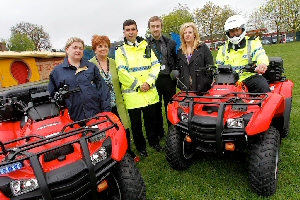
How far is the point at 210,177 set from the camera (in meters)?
3.69

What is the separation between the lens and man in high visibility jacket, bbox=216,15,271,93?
3.98 m

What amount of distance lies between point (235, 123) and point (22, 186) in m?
2.26

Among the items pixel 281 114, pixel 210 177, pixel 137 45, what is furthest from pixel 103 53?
pixel 281 114

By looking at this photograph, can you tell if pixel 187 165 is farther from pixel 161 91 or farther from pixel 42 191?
pixel 42 191

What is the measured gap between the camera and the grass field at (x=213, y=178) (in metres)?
3.27

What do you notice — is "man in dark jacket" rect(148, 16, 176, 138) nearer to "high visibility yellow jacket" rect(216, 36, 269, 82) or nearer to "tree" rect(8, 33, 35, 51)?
"high visibility yellow jacket" rect(216, 36, 269, 82)

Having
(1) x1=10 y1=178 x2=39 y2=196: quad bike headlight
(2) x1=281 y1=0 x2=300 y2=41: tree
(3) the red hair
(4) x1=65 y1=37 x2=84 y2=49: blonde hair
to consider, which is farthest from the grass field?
(2) x1=281 y1=0 x2=300 y2=41: tree

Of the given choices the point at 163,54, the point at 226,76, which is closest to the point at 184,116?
the point at 226,76

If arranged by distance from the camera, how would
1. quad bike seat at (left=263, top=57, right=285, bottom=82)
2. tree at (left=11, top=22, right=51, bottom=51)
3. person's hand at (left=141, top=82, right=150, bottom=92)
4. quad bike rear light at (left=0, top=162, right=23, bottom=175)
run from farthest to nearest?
tree at (left=11, top=22, right=51, bottom=51), quad bike seat at (left=263, top=57, right=285, bottom=82), person's hand at (left=141, top=82, right=150, bottom=92), quad bike rear light at (left=0, top=162, right=23, bottom=175)

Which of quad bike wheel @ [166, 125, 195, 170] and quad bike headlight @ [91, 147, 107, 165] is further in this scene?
quad bike wheel @ [166, 125, 195, 170]

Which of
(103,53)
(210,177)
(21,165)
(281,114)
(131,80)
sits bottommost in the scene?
(210,177)

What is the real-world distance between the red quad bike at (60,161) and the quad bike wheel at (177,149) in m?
0.95

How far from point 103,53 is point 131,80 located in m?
0.58

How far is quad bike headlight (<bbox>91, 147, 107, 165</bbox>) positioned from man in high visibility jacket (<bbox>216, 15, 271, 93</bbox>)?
252 cm
